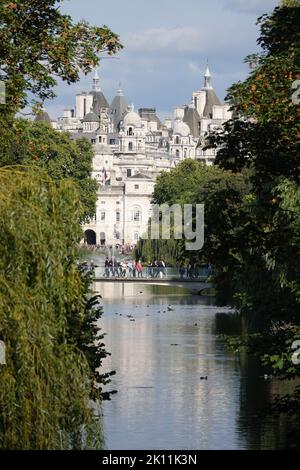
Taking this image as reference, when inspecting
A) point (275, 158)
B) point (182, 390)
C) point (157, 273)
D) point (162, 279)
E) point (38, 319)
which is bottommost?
point (162, 279)

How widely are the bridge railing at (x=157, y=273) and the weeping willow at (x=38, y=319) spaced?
79883 mm

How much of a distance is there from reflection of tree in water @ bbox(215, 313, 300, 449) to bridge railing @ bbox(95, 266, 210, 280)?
5595 centimetres

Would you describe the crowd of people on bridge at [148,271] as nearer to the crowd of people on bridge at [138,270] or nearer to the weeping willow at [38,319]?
the crowd of people on bridge at [138,270]

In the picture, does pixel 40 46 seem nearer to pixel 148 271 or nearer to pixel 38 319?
pixel 38 319

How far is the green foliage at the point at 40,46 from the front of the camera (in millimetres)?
24516

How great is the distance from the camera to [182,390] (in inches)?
1449

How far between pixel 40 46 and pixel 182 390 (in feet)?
44.5

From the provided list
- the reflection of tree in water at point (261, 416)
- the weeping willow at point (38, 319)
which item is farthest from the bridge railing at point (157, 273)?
the weeping willow at point (38, 319)

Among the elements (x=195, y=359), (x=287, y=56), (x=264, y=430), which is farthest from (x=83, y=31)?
(x=195, y=359)

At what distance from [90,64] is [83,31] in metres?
0.55

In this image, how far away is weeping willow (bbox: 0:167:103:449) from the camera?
58.1 ft

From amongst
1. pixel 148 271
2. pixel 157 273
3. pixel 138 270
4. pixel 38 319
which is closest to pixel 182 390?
pixel 38 319

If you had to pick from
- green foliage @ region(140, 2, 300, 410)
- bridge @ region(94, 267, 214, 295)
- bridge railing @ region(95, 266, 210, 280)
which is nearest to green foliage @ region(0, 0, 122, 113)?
green foliage @ region(140, 2, 300, 410)

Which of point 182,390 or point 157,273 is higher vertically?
point 182,390
